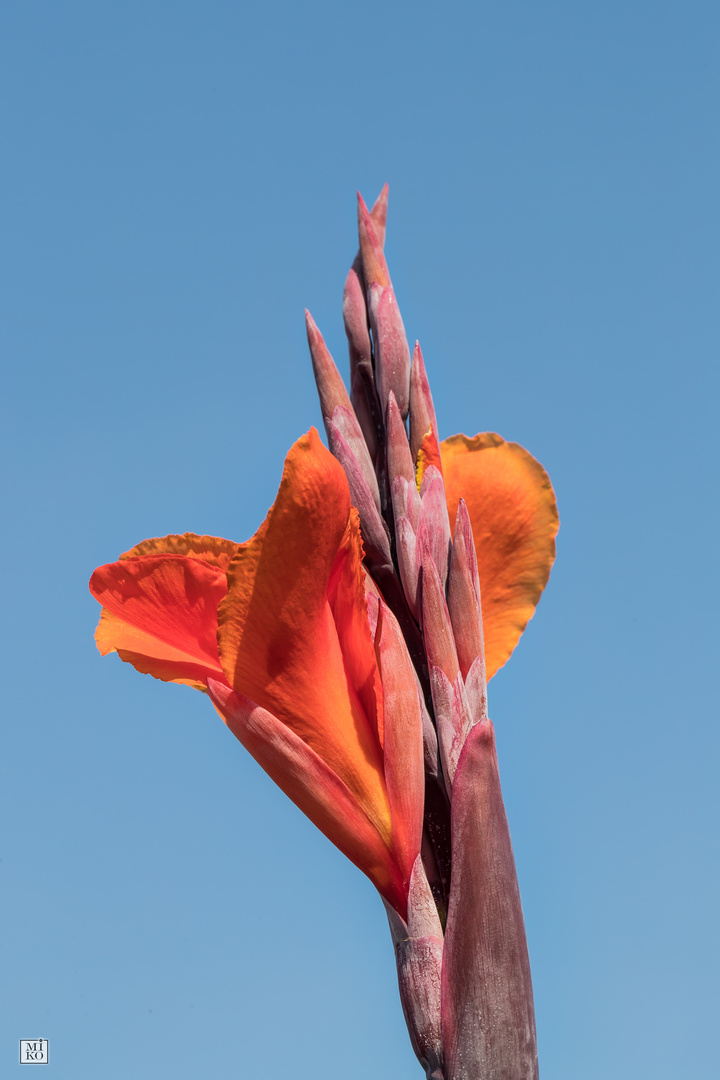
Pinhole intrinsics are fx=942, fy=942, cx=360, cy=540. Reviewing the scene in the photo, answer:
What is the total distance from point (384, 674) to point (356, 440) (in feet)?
1.17

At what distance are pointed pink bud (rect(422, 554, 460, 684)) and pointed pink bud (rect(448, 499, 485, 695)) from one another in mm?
22

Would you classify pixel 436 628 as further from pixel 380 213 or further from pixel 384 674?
pixel 380 213

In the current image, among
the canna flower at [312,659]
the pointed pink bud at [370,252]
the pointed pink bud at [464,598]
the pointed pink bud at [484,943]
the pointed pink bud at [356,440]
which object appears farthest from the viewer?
the pointed pink bud at [370,252]

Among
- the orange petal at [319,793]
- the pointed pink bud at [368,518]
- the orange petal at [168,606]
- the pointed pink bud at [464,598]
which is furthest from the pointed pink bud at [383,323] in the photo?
the orange petal at [319,793]

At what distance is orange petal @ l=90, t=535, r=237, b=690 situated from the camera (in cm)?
118

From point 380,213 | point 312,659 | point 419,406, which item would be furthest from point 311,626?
point 380,213

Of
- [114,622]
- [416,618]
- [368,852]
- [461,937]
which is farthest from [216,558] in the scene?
[461,937]

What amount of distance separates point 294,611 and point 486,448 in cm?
47

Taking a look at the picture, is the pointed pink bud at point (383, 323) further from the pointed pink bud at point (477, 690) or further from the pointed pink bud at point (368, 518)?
the pointed pink bud at point (477, 690)

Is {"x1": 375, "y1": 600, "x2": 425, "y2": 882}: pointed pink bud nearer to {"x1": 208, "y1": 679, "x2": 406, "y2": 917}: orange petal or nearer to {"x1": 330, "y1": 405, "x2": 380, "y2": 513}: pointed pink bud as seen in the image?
{"x1": 208, "y1": 679, "x2": 406, "y2": 917}: orange petal

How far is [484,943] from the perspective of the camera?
0.99 m

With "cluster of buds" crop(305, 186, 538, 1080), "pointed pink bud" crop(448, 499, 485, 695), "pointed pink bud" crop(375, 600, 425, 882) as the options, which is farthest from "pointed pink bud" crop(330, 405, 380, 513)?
"pointed pink bud" crop(375, 600, 425, 882)

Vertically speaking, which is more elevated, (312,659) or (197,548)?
(197,548)

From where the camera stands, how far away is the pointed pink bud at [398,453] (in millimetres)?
1256
